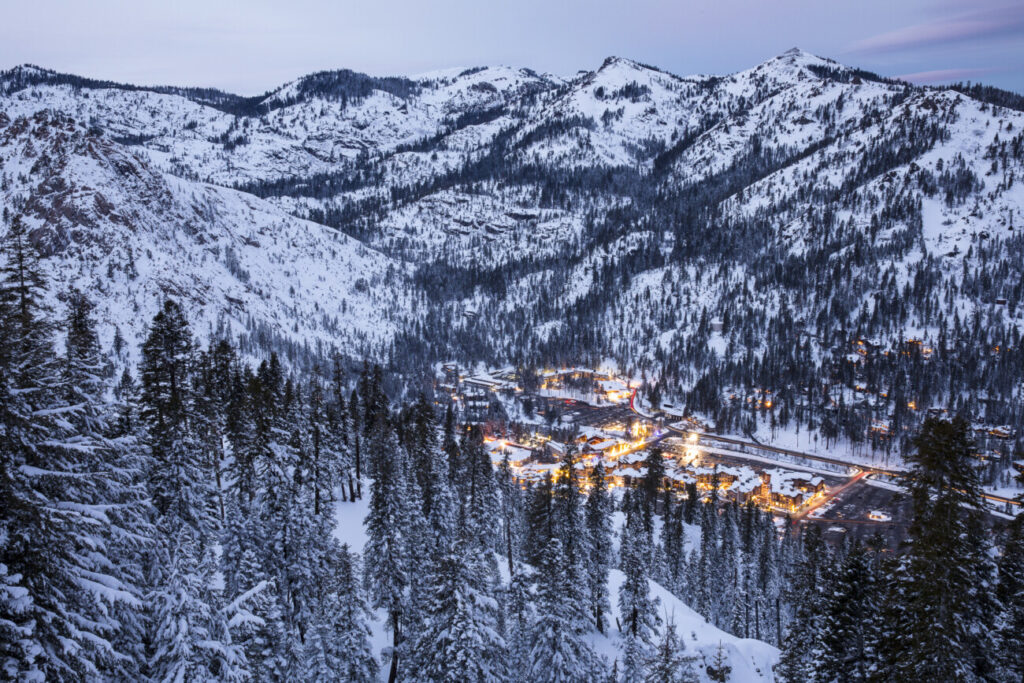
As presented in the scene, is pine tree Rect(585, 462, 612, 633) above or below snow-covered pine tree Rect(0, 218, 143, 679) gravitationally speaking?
below

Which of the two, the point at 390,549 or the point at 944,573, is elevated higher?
the point at 944,573

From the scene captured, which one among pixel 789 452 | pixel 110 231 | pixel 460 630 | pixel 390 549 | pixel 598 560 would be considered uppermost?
pixel 110 231

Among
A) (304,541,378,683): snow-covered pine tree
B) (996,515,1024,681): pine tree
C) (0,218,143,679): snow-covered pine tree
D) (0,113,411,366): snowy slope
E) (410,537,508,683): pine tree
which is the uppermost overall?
(0,113,411,366): snowy slope

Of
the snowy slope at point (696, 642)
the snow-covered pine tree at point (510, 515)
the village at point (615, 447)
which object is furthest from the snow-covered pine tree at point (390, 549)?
the village at point (615, 447)

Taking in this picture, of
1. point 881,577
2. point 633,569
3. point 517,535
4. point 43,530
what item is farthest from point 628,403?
point 43,530

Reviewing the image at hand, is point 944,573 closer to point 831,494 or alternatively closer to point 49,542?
point 49,542

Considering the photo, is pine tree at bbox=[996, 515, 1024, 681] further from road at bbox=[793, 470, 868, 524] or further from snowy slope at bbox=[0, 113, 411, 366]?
snowy slope at bbox=[0, 113, 411, 366]

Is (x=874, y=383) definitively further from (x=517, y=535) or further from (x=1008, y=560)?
(x=1008, y=560)

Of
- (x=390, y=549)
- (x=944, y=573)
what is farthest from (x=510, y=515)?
(x=944, y=573)

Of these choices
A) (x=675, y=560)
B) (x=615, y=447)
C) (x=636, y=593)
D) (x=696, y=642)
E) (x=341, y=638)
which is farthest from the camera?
(x=615, y=447)

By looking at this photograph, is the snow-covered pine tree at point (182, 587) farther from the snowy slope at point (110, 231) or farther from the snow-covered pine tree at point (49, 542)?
the snowy slope at point (110, 231)

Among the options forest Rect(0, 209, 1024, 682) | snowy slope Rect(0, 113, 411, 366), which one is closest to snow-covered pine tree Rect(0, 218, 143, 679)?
forest Rect(0, 209, 1024, 682)
